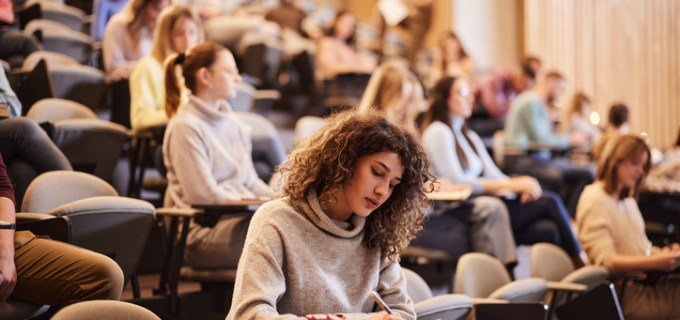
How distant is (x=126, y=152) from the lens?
11.0 feet

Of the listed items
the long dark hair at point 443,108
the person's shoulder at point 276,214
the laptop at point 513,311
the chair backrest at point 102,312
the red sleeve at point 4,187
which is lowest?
the laptop at point 513,311

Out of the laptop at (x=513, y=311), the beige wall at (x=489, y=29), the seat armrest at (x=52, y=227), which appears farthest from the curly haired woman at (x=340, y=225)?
the beige wall at (x=489, y=29)

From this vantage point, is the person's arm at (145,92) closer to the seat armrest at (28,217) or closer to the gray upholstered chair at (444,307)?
the seat armrest at (28,217)

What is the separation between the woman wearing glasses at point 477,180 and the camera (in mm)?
3170

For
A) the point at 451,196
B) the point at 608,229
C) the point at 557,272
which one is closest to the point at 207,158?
the point at 451,196

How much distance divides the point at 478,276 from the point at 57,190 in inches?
59.3

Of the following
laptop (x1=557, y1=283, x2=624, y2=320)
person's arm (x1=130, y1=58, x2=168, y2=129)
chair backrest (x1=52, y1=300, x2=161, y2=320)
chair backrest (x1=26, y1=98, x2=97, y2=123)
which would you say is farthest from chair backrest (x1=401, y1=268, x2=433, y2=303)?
chair backrest (x1=26, y1=98, x2=97, y2=123)

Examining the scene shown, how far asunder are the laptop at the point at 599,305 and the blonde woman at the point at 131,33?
8.75 ft

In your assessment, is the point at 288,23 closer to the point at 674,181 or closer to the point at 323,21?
the point at 323,21

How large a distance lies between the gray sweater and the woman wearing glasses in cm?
165

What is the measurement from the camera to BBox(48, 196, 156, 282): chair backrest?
1772 millimetres

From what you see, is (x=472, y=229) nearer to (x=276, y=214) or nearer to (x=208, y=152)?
(x=208, y=152)

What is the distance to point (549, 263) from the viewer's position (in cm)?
278

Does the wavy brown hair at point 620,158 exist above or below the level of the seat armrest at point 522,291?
above
